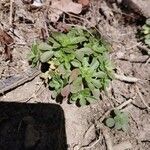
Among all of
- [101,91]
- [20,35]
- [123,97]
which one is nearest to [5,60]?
[20,35]

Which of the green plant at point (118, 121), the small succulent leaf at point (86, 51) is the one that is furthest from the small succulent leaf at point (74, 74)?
the green plant at point (118, 121)

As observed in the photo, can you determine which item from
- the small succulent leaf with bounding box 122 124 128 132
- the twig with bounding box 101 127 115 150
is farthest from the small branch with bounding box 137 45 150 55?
the twig with bounding box 101 127 115 150

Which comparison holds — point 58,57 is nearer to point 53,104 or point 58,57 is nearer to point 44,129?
point 53,104

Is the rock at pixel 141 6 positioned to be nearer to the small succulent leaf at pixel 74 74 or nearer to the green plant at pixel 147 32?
the green plant at pixel 147 32

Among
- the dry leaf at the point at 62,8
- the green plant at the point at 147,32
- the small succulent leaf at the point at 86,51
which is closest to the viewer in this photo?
the small succulent leaf at the point at 86,51

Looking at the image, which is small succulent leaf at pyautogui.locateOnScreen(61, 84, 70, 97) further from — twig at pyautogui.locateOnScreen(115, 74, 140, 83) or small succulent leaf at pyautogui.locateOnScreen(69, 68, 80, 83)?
twig at pyautogui.locateOnScreen(115, 74, 140, 83)

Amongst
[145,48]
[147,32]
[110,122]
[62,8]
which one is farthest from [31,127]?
[147,32]

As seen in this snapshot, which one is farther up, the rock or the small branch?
the rock
